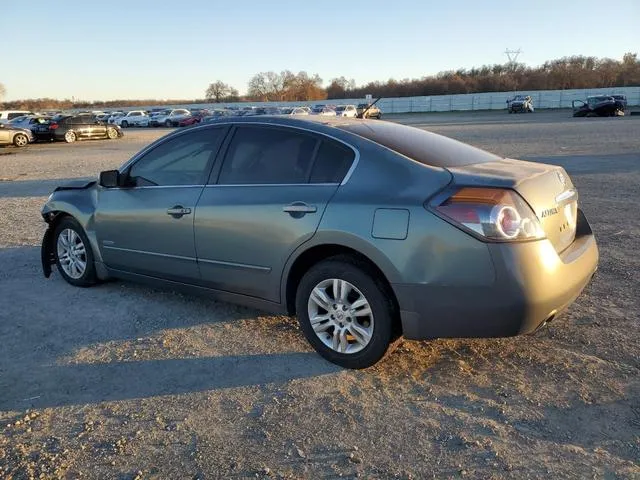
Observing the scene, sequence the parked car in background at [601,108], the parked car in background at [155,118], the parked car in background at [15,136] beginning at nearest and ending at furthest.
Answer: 1. the parked car in background at [15,136]
2. the parked car in background at [601,108]
3. the parked car in background at [155,118]

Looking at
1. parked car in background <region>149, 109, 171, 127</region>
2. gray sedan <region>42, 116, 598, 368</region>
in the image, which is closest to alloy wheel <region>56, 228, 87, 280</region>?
gray sedan <region>42, 116, 598, 368</region>

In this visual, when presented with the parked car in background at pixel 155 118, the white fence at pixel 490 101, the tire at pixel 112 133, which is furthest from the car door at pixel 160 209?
the white fence at pixel 490 101

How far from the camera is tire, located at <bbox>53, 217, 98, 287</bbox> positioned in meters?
5.38

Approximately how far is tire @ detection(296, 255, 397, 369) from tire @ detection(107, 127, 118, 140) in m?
32.4

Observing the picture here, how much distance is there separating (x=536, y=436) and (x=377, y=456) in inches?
34.1

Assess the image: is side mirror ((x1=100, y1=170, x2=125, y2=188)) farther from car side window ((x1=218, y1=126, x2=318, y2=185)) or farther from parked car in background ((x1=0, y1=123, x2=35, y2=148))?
parked car in background ((x1=0, y1=123, x2=35, y2=148))

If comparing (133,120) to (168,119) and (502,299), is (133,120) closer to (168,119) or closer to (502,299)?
(168,119)

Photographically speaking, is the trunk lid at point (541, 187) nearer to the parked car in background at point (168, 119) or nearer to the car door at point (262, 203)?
the car door at point (262, 203)

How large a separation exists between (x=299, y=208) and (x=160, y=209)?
149 cm

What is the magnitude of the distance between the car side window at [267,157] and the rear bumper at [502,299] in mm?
1190

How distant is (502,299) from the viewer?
3180mm

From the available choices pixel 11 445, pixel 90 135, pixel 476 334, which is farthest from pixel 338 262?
pixel 90 135

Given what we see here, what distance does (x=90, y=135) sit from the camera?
32.2m

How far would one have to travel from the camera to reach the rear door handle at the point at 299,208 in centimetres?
372
